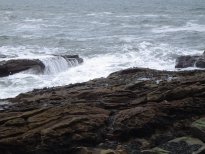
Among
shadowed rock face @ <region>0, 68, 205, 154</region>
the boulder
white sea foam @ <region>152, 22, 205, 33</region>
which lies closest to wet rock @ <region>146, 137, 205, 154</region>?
shadowed rock face @ <region>0, 68, 205, 154</region>

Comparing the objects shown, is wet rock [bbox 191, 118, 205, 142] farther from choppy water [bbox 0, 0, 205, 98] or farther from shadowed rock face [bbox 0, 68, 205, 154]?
choppy water [bbox 0, 0, 205, 98]

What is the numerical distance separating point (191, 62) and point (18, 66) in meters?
9.37

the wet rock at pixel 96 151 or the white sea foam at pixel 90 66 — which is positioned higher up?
the wet rock at pixel 96 151

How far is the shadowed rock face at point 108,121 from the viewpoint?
1138 centimetres

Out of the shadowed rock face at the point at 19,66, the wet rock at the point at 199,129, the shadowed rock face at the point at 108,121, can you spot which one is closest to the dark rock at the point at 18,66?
the shadowed rock face at the point at 19,66

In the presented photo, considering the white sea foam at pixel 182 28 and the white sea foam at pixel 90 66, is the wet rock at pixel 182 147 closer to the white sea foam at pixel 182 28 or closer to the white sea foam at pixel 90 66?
the white sea foam at pixel 90 66

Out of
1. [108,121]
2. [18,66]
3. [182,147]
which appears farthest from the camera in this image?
[18,66]

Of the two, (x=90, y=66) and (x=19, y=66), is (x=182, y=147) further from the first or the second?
(x=90, y=66)

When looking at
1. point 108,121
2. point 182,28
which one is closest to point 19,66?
point 108,121

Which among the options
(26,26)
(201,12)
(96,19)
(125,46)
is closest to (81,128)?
(125,46)

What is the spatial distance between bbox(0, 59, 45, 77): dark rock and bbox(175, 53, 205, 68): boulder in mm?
7628

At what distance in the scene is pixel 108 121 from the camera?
1207 cm

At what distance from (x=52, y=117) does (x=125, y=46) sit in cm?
2244

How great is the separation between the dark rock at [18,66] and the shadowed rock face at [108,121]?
11.4m
